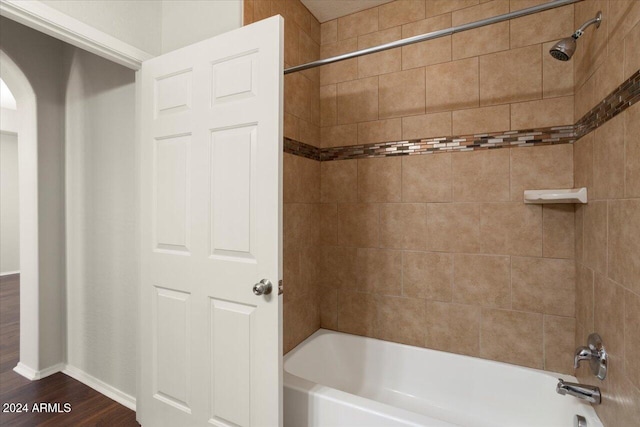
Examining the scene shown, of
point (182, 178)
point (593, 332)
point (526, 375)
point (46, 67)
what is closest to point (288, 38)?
point (182, 178)

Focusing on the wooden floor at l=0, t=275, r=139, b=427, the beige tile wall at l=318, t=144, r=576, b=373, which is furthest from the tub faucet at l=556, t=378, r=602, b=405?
the wooden floor at l=0, t=275, r=139, b=427

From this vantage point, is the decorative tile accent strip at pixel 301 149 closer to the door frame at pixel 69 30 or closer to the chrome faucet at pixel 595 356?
the door frame at pixel 69 30

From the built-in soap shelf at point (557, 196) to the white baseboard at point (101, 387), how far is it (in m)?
2.65

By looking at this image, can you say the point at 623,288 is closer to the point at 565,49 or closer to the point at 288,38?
the point at 565,49

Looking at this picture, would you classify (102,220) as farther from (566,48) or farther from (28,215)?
(566,48)

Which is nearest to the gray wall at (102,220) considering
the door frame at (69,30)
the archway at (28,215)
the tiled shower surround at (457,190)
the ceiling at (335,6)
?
the archway at (28,215)

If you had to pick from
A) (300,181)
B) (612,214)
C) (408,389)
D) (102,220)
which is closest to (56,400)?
(102,220)

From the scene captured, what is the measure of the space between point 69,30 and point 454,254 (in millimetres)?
2316

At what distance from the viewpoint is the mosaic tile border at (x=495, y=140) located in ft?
3.56

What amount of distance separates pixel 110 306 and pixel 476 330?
2380 millimetres

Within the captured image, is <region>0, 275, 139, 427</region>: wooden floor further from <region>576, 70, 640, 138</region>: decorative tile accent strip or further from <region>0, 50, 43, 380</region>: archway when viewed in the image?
<region>576, 70, 640, 138</region>: decorative tile accent strip

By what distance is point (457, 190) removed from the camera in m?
1.88

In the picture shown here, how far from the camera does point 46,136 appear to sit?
89.9 inches

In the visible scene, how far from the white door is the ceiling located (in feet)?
3.31
